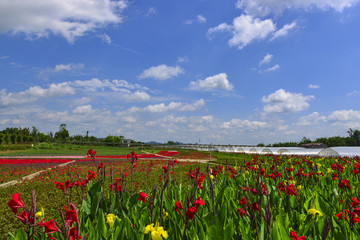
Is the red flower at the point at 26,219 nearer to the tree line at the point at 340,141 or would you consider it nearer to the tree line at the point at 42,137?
the tree line at the point at 42,137

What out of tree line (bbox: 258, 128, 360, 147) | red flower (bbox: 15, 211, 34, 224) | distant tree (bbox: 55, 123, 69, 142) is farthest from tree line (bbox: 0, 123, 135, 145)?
red flower (bbox: 15, 211, 34, 224)

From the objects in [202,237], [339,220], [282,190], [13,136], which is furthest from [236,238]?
[13,136]

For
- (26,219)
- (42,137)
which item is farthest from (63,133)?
(26,219)

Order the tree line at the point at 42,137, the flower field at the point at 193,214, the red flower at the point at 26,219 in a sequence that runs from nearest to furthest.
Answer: the red flower at the point at 26,219
the flower field at the point at 193,214
the tree line at the point at 42,137

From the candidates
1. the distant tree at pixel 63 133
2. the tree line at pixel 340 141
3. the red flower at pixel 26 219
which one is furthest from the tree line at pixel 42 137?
the red flower at pixel 26 219

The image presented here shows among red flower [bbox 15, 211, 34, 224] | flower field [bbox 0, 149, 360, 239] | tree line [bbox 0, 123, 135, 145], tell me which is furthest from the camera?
tree line [bbox 0, 123, 135, 145]

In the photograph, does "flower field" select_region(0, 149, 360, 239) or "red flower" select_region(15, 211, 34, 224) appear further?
"flower field" select_region(0, 149, 360, 239)

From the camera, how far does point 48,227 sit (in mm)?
1311

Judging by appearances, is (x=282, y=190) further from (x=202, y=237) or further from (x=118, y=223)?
(x=118, y=223)

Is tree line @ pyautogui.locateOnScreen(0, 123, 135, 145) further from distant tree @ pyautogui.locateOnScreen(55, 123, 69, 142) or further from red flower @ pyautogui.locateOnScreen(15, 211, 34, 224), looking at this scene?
red flower @ pyautogui.locateOnScreen(15, 211, 34, 224)

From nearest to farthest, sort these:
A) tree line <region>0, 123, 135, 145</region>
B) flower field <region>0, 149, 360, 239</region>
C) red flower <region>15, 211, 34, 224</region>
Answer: red flower <region>15, 211, 34, 224</region>
flower field <region>0, 149, 360, 239</region>
tree line <region>0, 123, 135, 145</region>

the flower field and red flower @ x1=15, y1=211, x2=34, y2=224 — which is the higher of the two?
red flower @ x1=15, y1=211, x2=34, y2=224

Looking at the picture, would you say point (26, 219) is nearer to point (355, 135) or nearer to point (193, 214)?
point (193, 214)

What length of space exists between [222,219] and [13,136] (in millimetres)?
55153
